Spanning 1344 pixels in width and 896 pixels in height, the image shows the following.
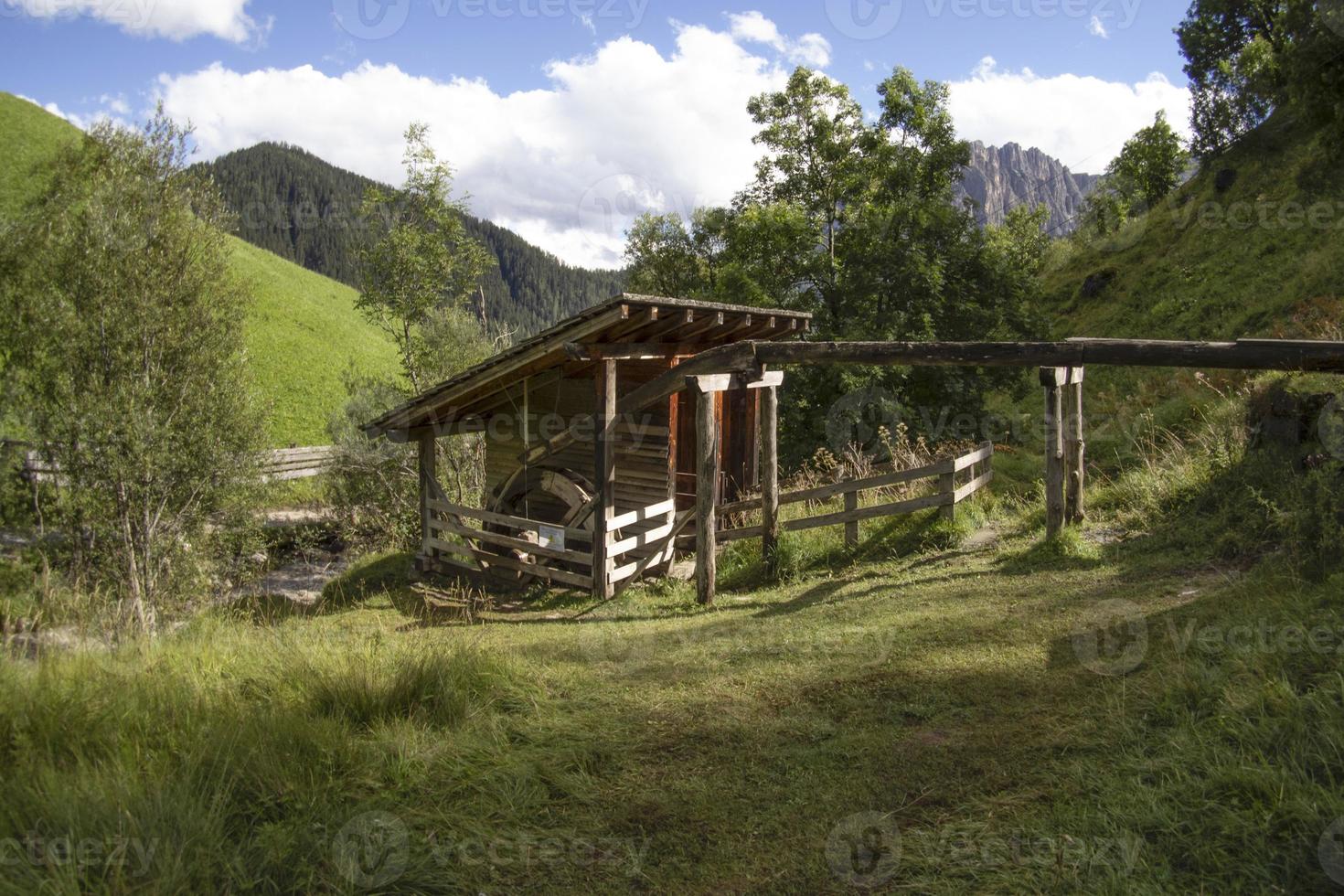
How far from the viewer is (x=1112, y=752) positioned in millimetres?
4051

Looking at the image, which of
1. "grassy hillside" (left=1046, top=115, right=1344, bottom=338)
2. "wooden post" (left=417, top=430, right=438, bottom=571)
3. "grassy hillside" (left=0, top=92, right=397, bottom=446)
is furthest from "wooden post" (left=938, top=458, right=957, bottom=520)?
"grassy hillside" (left=0, top=92, right=397, bottom=446)

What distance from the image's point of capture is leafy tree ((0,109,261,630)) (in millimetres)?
12422

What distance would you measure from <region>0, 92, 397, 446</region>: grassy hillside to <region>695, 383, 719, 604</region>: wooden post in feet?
74.1

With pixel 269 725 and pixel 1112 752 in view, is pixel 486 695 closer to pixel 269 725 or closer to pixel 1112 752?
pixel 269 725

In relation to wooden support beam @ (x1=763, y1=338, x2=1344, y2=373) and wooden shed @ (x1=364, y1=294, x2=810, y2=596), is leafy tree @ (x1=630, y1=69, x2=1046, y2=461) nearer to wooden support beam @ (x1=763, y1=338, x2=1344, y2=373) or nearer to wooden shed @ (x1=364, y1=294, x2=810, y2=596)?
wooden shed @ (x1=364, y1=294, x2=810, y2=596)

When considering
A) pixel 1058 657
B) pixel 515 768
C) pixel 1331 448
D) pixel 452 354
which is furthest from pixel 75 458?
pixel 1331 448

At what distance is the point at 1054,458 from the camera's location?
29.8 ft

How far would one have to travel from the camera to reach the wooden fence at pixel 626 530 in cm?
1013

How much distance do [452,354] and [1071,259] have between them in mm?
32273

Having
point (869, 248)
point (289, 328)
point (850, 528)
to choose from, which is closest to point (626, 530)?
point (850, 528)

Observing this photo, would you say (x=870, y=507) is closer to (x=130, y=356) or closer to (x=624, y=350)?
(x=624, y=350)

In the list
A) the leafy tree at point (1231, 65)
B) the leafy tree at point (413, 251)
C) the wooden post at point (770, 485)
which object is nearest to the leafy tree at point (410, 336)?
the leafy tree at point (413, 251)

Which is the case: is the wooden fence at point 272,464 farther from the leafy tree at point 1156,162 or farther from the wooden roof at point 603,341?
the leafy tree at point 1156,162

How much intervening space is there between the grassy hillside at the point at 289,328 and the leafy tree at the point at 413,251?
30.0 feet
